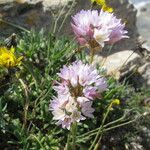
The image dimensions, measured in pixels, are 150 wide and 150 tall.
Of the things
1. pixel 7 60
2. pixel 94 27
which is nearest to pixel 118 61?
pixel 7 60

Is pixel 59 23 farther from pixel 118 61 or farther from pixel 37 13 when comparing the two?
pixel 118 61

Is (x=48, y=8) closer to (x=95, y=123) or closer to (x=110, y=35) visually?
(x=95, y=123)

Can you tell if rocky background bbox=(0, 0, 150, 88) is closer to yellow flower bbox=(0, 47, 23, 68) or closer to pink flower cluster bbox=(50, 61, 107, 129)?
yellow flower bbox=(0, 47, 23, 68)

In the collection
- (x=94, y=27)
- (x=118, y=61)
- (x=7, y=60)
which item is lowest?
(x=118, y=61)

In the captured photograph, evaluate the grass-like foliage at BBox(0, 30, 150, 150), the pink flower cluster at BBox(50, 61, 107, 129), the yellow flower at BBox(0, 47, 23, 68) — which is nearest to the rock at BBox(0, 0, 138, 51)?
the grass-like foliage at BBox(0, 30, 150, 150)

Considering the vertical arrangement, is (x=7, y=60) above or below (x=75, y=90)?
below

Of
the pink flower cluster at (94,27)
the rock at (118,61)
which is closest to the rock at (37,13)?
the rock at (118,61)

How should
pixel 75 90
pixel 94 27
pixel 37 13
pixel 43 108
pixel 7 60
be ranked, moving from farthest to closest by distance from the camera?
1. pixel 37 13
2. pixel 43 108
3. pixel 7 60
4. pixel 94 27
5. pixel 75 90

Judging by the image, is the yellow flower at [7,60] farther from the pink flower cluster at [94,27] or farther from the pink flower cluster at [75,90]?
the pink flower cluster at [75,90]
